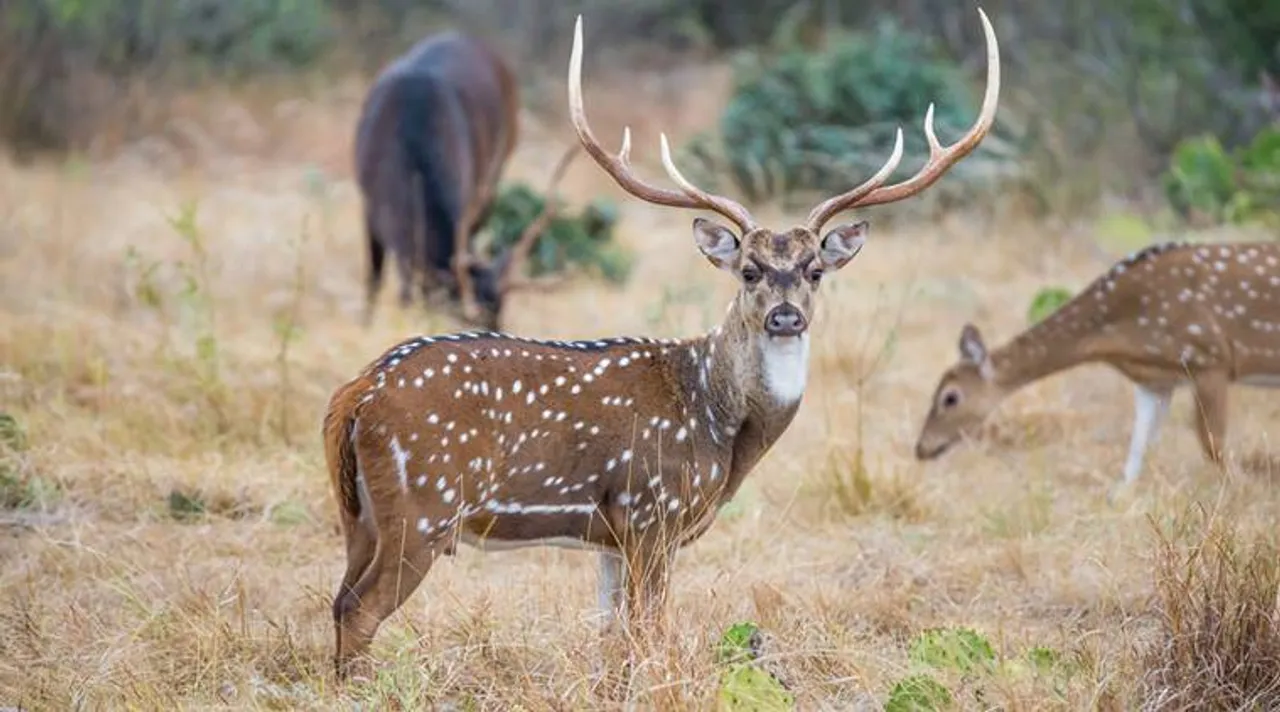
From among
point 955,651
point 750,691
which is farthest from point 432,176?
point 750,691

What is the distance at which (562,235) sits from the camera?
41.1 feet

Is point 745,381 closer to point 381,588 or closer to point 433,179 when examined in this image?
point 381,588

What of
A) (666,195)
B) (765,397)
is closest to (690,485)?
(765,397)

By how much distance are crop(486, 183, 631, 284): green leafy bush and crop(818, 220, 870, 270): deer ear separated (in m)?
6.13

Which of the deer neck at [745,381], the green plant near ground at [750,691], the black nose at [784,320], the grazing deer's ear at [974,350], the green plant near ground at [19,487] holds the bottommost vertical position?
the green plant near ground at [19,487]

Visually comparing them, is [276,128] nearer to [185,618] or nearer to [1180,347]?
[1180,347]

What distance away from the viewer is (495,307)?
10.7 m

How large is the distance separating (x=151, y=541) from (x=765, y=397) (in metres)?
2.33

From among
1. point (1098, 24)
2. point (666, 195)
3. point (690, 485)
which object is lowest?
point (690, 485)

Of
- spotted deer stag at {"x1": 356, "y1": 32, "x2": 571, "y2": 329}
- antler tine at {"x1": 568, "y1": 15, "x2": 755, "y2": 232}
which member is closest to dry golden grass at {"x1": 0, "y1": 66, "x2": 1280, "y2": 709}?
spotted deer stag at {"x1": 356, "y1": 32, "x2": 571, "y2": 329}

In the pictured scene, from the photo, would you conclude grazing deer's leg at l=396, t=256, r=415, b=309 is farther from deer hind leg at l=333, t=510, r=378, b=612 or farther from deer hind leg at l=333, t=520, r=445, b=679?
deer hind leg at l=333, t=520, r=445, b=679

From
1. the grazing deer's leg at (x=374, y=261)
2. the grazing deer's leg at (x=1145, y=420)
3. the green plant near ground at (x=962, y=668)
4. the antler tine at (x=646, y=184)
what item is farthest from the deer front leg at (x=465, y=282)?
the green plant near ground at (x=962, y=668)

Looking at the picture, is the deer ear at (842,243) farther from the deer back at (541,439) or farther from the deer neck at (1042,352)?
the deer neck at (1042,352)

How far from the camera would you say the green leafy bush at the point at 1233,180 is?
35.3ft
